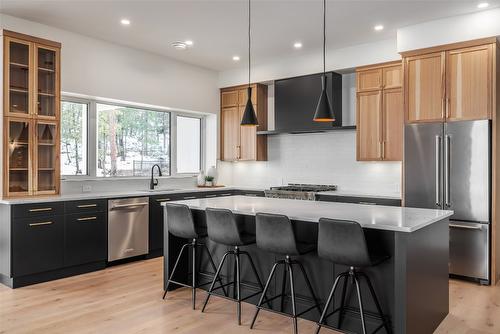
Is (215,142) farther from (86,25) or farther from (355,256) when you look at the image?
(355,256)

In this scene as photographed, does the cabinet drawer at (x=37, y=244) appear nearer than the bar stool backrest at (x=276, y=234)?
No

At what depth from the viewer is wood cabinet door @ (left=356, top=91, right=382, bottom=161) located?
213 inches

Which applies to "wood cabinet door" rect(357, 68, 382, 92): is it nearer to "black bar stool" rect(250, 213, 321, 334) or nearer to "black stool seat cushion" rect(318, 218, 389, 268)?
"black bar stool" rect(250, 213, 321, 334)

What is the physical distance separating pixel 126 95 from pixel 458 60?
4280 millimetres

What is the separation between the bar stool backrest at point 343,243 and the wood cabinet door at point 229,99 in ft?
15.1

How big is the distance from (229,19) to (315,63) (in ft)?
6.26

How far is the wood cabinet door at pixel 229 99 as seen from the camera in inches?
280

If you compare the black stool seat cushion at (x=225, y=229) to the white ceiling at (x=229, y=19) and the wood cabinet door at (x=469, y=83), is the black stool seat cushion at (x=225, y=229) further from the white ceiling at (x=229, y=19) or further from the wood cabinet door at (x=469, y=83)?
the wood cabinet door at (x=469, y=83)

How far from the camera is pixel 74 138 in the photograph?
17.7ft

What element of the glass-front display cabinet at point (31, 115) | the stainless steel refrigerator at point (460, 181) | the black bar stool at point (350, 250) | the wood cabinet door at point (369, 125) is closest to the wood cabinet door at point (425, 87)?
the stainless steel refrigerator at point (460, 181)

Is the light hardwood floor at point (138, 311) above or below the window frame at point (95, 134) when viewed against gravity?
below

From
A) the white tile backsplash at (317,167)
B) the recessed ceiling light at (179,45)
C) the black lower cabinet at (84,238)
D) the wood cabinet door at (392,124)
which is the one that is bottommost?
the black lower cabinet at (84,238)

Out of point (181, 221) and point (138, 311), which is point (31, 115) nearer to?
point (181, 221)

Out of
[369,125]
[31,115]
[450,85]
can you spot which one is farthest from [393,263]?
[31,115]
